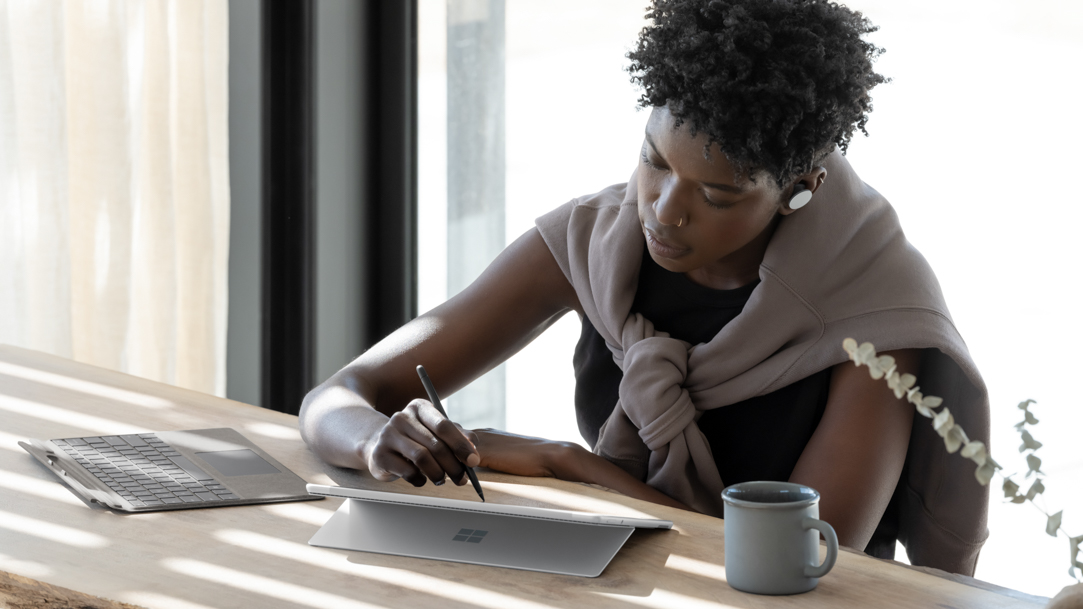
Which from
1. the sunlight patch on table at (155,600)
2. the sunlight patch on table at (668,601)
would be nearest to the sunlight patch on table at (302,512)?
the sunlight patch on table at (155,600)

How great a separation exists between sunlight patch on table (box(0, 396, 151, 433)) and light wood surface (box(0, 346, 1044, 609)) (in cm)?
15

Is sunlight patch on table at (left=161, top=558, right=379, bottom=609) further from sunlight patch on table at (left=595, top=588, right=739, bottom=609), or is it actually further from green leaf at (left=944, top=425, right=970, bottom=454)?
green leaf at (left=944, top=425, right=970, bottom=454)

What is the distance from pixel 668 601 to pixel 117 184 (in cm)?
178

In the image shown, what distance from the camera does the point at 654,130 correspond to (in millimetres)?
1215

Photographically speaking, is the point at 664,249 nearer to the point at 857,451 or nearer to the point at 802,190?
the point at 802,190

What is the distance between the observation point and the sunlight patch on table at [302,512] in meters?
1.06

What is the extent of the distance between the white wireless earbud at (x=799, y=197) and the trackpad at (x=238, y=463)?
695 mm

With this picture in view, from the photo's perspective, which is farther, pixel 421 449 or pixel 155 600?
pixel 421 449

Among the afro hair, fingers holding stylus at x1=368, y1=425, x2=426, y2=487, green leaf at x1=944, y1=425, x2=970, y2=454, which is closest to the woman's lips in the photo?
the afro hair

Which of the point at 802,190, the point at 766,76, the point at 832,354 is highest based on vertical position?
the point at 766,76

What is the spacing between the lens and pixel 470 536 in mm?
985

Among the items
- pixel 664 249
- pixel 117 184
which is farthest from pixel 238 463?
pixel 117 184

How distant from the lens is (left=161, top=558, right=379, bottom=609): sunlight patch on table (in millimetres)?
846

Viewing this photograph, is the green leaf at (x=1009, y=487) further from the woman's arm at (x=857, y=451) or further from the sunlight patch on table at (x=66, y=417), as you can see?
the sunlight patch on table at (x=66, y=417)
